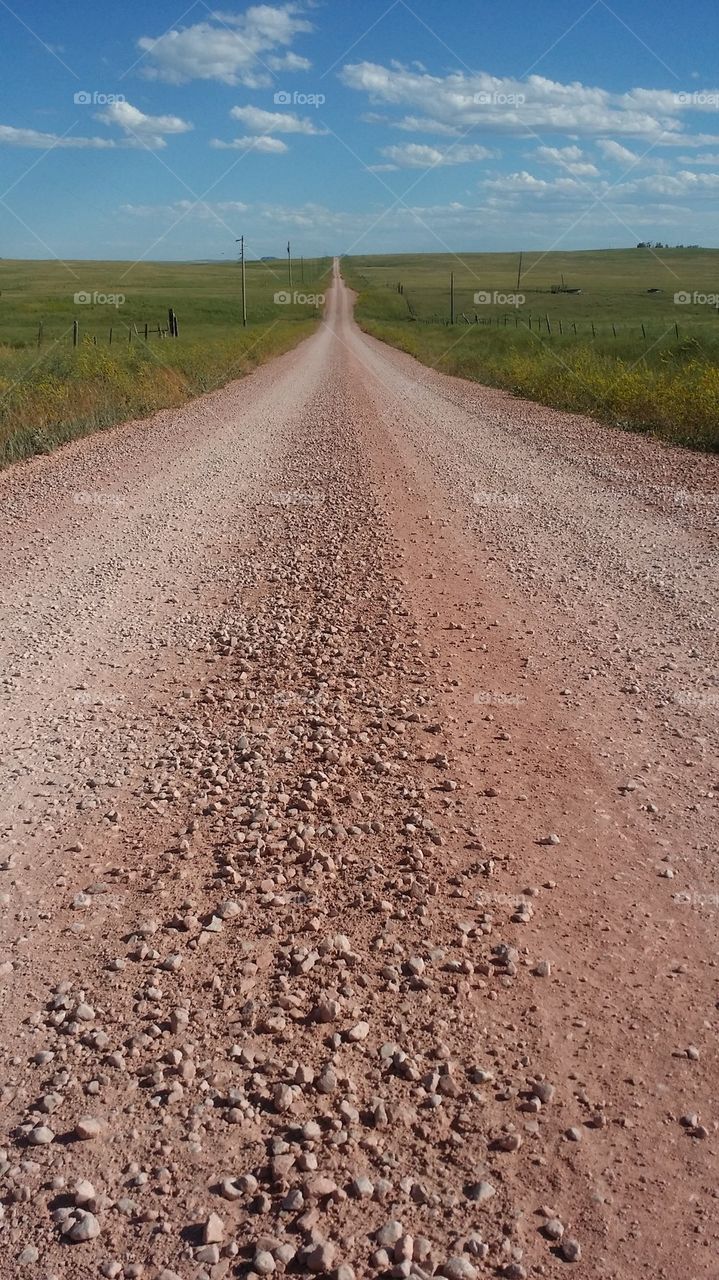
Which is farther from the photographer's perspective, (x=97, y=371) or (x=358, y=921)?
(x=97, y=371)

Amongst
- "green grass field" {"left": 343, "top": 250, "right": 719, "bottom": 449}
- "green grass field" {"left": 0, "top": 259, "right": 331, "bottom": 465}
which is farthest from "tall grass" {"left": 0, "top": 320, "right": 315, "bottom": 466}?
"green grass field" {"left": 343, "top": 250, "right": 719, "bottom": 449}

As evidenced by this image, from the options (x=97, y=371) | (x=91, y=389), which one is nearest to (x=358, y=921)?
(x=91, y=389)

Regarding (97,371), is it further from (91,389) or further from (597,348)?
(597,348)

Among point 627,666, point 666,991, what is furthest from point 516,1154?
point 627,666

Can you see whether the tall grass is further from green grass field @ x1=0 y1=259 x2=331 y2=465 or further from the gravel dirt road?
the gravel dirt road

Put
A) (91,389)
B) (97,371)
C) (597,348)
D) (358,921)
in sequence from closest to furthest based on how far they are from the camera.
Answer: (358,921) < (91,389) < (97,371) < (597,348)

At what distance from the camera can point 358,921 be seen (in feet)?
10.8

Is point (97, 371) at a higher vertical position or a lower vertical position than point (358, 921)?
higher

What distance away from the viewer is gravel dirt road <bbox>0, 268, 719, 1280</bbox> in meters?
2.20

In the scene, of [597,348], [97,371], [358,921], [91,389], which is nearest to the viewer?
[358,921]

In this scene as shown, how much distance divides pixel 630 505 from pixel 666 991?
26.1 feet

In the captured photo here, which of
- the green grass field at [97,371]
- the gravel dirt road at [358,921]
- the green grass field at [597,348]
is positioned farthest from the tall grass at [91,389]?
the green grass field at [597,348]

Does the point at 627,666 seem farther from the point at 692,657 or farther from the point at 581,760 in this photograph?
the point at 581,760

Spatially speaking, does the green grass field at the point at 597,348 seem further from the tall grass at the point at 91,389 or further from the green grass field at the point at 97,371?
the tall grass at the point at 91,389
